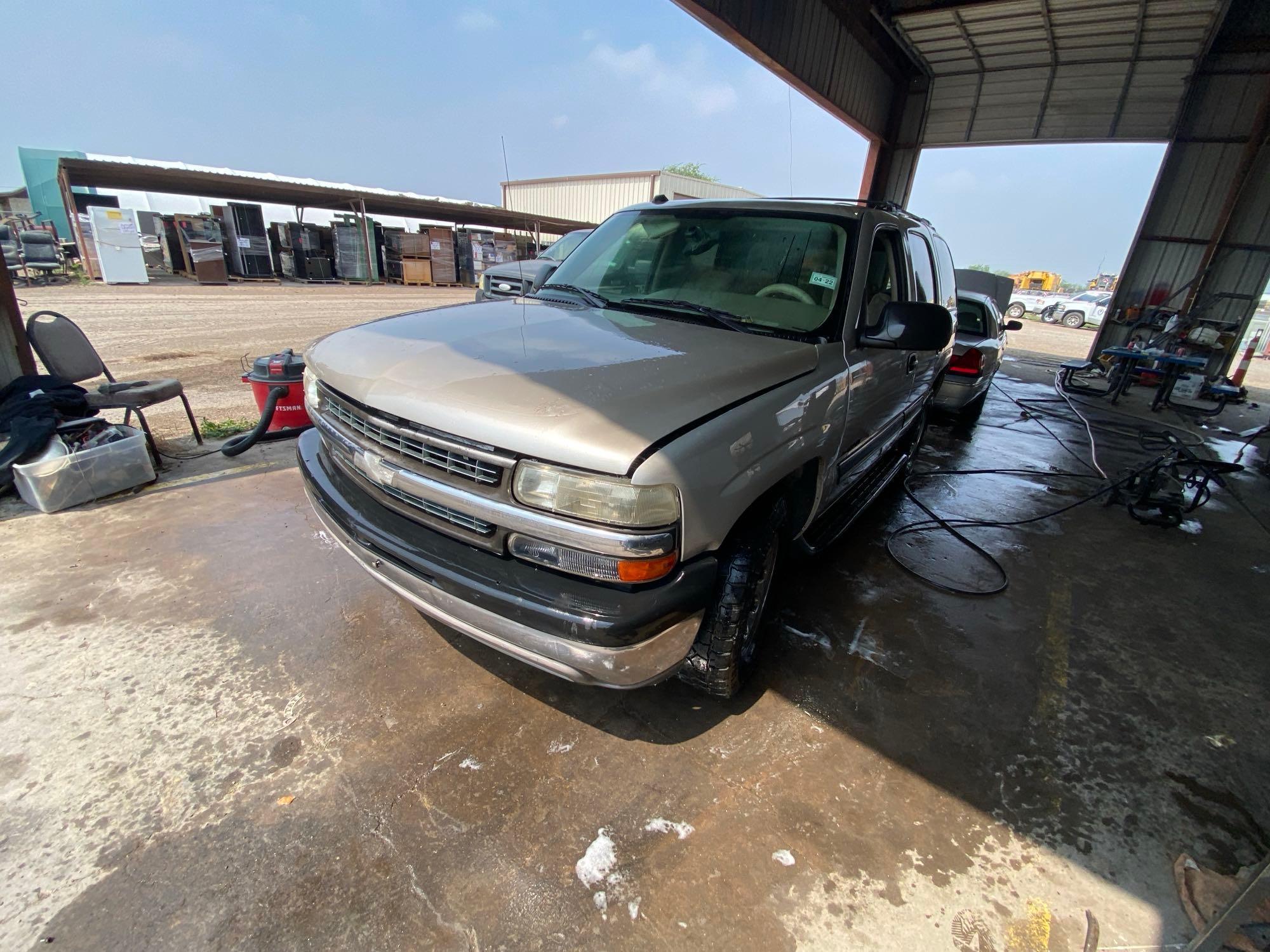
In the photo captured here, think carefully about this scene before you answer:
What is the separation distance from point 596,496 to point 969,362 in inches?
228

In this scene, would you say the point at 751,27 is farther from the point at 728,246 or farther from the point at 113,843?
the point at 113,843

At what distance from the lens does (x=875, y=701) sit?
94.8 inches

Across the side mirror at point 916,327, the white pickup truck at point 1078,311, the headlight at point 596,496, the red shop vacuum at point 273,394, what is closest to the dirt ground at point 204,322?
the red shop vacuum at point 273,394

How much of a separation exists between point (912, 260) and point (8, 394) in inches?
221

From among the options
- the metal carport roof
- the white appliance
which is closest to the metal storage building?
the metal carport roof

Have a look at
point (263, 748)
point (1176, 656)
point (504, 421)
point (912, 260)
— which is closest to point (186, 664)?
point (263, 748)

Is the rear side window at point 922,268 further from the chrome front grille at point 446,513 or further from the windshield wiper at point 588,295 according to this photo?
the chrome front grille at point 446,513

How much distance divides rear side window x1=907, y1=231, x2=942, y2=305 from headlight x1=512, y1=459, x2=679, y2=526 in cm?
265

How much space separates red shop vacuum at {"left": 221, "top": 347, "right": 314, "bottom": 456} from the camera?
4.22 m

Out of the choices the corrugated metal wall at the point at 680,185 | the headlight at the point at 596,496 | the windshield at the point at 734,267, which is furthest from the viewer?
the corrugated metal wall at the point at 680,185

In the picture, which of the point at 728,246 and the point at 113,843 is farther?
the point at 728,246

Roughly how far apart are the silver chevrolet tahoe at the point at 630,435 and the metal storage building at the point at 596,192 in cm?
3012

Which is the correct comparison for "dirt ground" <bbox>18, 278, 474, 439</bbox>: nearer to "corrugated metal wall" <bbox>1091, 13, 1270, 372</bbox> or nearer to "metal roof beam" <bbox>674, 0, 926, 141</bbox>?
"metal roof beam" <bbox>674, 0, 926, 141</bbox>

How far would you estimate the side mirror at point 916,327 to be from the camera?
2428 mm
